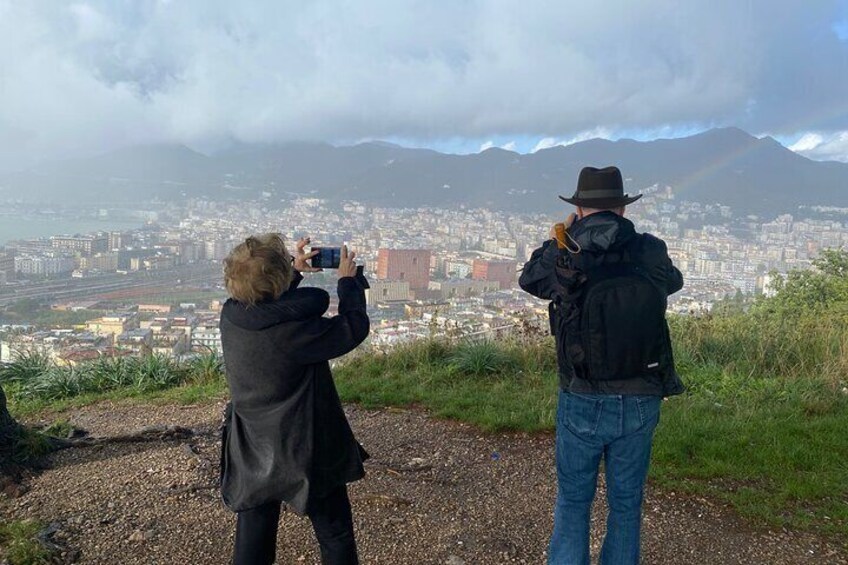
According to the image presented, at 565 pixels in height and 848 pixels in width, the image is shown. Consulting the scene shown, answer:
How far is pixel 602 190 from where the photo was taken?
2678mm

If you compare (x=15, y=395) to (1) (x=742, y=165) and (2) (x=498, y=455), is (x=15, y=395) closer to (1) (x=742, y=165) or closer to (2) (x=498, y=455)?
(2) (x=498, y=455)

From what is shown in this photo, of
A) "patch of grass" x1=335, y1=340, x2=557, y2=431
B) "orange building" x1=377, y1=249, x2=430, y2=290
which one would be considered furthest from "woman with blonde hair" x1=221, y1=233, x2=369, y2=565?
"orange building" x1=377, y1=249, x2=430, y2=290

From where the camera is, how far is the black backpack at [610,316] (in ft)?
8.29

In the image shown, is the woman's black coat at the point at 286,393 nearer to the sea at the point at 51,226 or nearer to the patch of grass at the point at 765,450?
the patch of grass at the point at 765,450

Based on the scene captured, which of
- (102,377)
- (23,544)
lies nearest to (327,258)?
(23,544)

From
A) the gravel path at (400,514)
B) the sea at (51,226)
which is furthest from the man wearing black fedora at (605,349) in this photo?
the sea at (51,226)

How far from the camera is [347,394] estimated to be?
6555 millimetres

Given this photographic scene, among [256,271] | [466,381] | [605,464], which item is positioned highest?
[256,271]

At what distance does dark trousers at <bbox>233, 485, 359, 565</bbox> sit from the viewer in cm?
264

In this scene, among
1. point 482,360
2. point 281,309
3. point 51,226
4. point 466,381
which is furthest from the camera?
point 51,226

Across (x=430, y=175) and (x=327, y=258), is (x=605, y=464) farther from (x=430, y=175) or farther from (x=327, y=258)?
(x=430, y=175)

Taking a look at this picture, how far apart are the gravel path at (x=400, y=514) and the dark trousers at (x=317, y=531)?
2.42 ft

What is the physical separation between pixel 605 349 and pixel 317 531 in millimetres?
1361

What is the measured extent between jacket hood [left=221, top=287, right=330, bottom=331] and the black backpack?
0.93 meters
